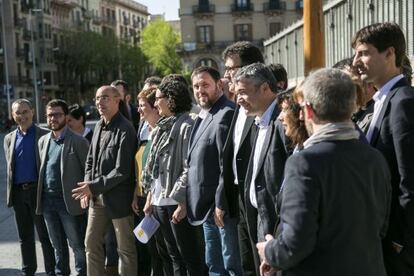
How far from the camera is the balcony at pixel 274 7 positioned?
76.3 m

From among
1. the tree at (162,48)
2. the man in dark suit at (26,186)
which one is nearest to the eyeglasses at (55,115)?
the man in dark suit at (26,186)

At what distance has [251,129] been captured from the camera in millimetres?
4680

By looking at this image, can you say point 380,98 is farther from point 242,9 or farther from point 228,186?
point 242,9

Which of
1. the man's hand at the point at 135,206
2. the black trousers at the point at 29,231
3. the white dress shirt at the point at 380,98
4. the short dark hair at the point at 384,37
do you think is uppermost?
the short dark hair at the point at 384,37

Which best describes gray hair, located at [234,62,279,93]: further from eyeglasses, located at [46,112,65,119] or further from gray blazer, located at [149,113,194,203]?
eyeglasses, located at [46,112,65,119]

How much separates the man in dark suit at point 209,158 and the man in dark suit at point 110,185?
3.01 feet

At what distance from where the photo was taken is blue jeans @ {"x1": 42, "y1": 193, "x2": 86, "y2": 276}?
6.61 m

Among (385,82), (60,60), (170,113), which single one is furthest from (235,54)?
(60,60)

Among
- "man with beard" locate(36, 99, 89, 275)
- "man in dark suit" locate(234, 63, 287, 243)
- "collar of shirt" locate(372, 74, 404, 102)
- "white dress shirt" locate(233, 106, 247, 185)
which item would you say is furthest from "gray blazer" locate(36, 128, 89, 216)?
"collar of shirt" locate(372, 74, 404, 102)

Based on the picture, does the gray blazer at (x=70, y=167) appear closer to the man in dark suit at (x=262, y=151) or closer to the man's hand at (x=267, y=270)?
the man in dark suit at (x=262, y=151)

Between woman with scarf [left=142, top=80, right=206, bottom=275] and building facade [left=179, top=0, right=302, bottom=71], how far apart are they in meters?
69.2

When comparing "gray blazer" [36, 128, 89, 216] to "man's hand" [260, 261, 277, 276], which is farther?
"gray blazer" [36, 128, 89, 216]

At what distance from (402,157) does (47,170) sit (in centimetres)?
442

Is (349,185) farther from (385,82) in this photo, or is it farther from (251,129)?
(251,129)
